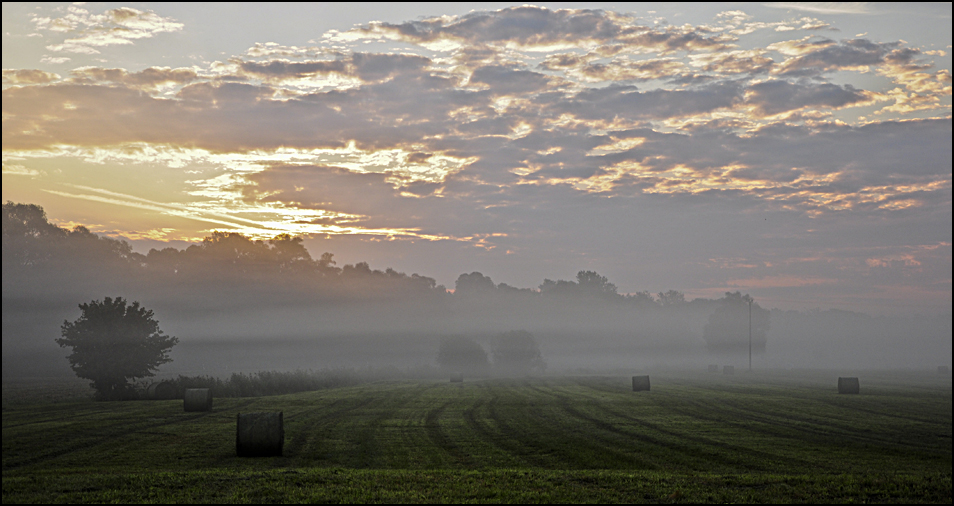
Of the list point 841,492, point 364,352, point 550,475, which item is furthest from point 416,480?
point 364,352

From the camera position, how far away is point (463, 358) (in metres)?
123

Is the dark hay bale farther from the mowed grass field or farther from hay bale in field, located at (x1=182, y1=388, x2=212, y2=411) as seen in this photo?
hay bale in field, located at (x1=182, y1=388, x2=212, y2=411)

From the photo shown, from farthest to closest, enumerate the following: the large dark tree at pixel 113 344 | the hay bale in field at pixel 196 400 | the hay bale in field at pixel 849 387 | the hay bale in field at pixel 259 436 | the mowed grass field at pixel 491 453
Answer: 1. the large dark tree at pixel 113 344
2. the hay bale in field at pixel 849 387
3. the hay bale in field at pixel 196 400
4. the hay bale in field at pixel 259 436
5. the mowed grass field at pixel 491 453

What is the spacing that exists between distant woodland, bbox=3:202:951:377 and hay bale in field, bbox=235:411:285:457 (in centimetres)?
7930

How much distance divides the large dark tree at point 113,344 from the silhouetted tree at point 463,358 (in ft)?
235

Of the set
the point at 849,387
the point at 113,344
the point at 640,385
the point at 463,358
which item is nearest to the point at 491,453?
the point at 640,385

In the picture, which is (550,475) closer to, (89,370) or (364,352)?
(89,370)

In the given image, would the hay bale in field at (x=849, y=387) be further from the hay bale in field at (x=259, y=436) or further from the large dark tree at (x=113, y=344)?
the large dark tree at (x=113, y=344)

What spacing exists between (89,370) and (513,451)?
41752 millimetres

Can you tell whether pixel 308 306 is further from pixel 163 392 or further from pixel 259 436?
pixel 259 436

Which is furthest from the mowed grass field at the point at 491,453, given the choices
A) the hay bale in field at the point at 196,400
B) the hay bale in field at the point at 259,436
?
the hay bale in field at the point at 196,400

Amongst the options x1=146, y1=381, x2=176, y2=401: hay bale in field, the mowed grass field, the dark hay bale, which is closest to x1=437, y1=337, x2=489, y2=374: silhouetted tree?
the dark hay bale

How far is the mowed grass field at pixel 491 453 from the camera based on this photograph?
580 inches

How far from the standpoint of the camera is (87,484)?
49.9 ft
